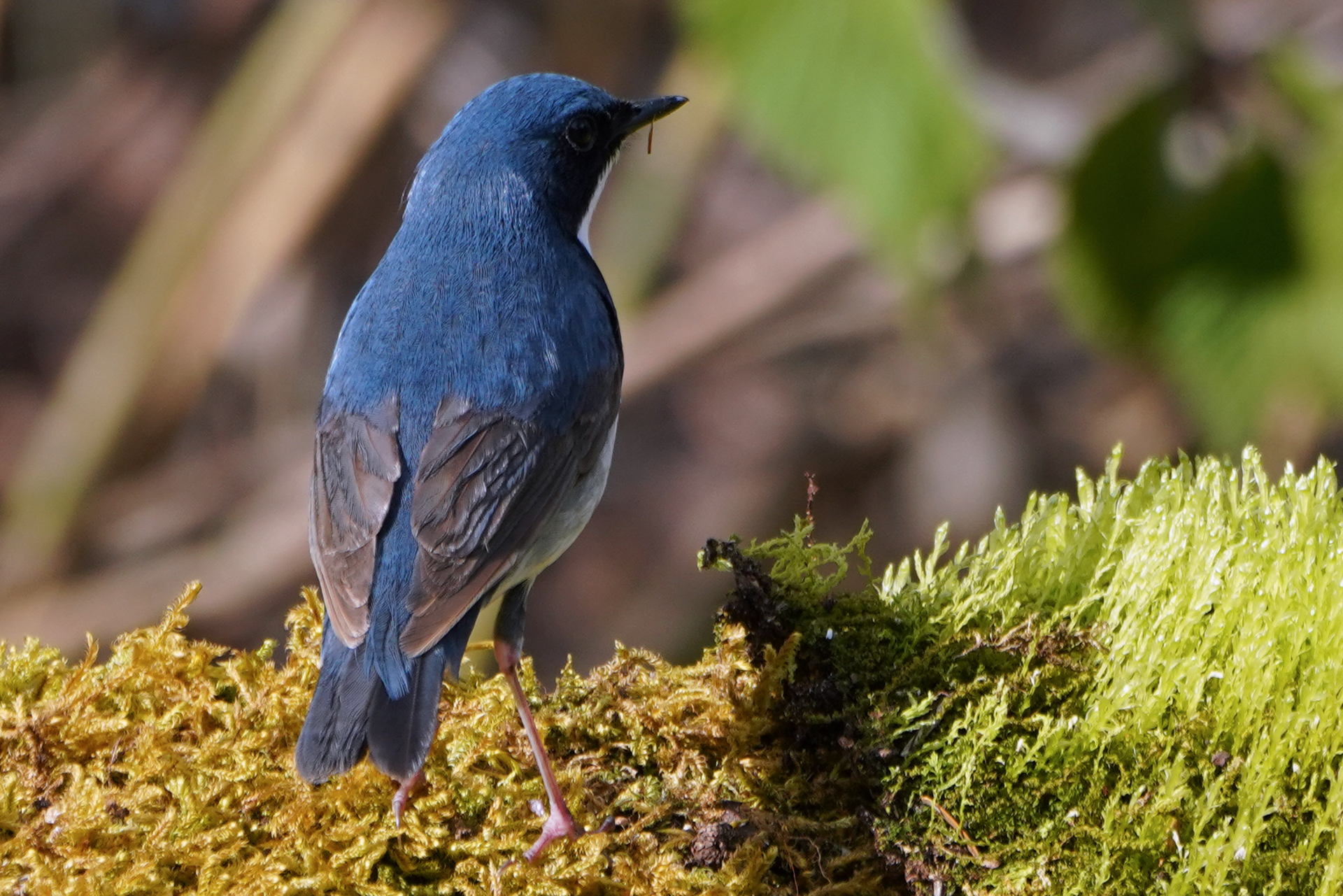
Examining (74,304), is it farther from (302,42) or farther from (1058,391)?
(1058,391)

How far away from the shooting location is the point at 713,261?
31.2 feet

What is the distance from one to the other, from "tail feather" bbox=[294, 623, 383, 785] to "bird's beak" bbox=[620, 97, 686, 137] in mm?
2043

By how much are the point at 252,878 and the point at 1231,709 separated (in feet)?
5.97

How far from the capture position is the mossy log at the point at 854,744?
259cm

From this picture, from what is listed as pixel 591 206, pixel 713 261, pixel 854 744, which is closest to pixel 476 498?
pixel 854 744

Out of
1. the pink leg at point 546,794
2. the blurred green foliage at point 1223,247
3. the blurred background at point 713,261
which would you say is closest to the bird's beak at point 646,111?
the blurred background at point 713,261

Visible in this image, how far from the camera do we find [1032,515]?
317 centimetres

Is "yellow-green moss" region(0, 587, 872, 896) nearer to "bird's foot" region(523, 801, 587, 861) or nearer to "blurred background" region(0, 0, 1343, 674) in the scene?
"bird's foot" region(523, 801, 587, 861)

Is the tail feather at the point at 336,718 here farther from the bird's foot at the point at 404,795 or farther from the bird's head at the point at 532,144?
the bird's head at the point at 532,144

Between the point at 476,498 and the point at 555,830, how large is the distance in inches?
35.8

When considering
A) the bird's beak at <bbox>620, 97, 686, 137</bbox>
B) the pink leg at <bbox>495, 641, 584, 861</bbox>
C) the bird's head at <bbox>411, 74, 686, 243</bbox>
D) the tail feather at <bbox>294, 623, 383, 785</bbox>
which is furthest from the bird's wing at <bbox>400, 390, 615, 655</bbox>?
the bird's beak at <bbox>620, 97, 686, 137</bbox>

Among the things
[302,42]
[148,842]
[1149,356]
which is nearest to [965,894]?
[148,842]

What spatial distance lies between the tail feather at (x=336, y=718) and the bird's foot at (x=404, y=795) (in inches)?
5.0

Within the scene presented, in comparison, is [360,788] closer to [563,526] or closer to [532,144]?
[563,526]
